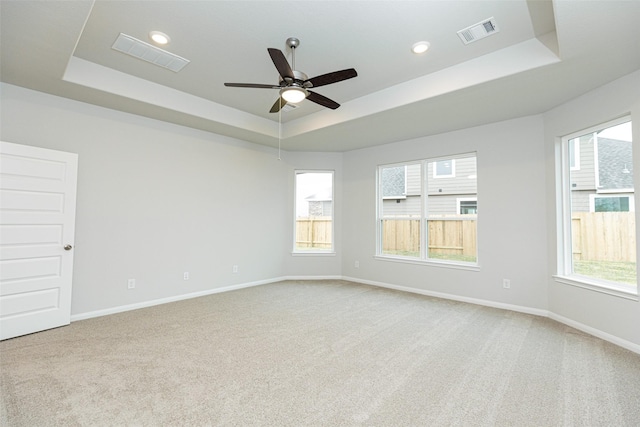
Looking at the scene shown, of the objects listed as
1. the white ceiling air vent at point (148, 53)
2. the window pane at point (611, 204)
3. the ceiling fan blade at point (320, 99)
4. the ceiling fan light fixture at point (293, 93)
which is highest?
the white ceiling air vent at point (148, 53)

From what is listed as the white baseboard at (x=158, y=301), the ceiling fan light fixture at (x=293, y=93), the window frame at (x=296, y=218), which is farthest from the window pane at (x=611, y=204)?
the white baseboard at (x=158, y=301)

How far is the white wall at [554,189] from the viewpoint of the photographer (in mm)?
3051

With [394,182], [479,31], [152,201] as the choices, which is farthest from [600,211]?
[152,201]

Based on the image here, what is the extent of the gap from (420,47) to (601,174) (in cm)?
256

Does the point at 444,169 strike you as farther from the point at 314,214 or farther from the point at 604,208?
the point at 314,214

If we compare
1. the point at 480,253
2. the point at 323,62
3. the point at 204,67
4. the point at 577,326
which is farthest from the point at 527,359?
the point at 204,67

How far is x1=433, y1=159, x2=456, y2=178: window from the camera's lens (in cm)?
515

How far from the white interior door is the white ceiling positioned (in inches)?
36.1

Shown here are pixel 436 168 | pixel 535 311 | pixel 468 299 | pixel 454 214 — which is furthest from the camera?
pixel 436 168

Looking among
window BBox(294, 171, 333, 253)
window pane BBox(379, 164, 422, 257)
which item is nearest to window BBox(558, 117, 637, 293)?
window pane BBox(379, 164, 422, 257)

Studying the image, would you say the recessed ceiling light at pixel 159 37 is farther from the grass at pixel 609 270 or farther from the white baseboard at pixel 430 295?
the grass at pixel 609 270

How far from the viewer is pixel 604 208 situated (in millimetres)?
3484

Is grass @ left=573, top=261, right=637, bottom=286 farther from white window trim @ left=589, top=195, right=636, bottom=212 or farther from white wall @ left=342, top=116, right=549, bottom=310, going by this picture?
white window trim @ left=589, top=195, right=636, bottom=212

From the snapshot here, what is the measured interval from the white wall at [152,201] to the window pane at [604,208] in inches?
189
